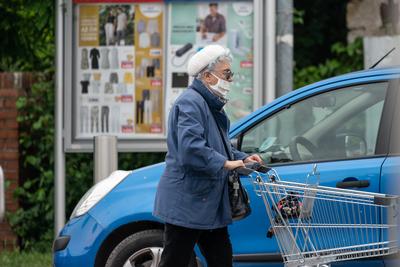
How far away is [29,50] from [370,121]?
4.94 meters

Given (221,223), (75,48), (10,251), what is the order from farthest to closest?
(10,251) < (75,48) < (221,223)

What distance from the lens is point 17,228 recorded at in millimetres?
10312

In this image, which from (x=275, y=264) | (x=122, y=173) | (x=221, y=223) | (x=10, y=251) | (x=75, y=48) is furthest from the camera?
(x=10, y=251)

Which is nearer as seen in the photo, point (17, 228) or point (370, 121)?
point (370, 121)

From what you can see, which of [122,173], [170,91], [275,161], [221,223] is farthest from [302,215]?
[170,91]

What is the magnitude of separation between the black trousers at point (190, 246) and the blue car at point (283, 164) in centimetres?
68

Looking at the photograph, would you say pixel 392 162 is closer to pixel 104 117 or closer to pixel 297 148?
pixel 297 148

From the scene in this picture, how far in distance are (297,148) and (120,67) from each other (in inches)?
130

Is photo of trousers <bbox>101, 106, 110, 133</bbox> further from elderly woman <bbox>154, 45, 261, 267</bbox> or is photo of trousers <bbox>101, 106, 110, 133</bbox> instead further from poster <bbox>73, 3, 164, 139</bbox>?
elderly woman <bbox>154, 45, 261, 267</bbox>

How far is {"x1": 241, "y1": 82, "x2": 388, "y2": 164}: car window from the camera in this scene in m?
6.44

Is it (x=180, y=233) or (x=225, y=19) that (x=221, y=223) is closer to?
(x=180, y=233)

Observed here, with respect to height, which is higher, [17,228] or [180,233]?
[180,233]

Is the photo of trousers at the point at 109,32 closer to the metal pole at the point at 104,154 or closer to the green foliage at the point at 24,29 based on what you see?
the green foliage at the point at 24,29

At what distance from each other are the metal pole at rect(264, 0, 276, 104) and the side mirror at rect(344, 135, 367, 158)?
9.09 ft
